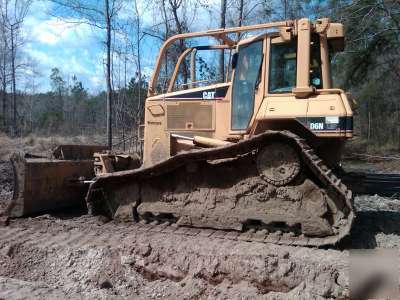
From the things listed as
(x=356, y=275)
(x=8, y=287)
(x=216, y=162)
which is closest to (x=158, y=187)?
(x=216, y=162)

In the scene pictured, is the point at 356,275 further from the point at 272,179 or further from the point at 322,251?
the point at 272,179

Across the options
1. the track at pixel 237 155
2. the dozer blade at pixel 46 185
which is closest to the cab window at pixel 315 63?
the track at pixel 237 155

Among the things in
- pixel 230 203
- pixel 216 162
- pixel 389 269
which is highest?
pixel 216 162

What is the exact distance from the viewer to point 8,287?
502 cm

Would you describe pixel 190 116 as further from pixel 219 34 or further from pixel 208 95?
pixel 219 34

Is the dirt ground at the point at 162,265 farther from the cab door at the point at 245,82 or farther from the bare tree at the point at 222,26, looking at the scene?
the bare tree at the point at 222,26

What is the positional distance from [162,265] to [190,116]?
2435mm

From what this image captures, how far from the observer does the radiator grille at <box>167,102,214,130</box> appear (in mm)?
7047

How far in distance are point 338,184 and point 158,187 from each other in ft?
8.47

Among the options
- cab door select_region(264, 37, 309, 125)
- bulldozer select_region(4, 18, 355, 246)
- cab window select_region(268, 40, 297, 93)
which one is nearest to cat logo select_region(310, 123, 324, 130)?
bulldozer select_region(4, 18, 355, 246)

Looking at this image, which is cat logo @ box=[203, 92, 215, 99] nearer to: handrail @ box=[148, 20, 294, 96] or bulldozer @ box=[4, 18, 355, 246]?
bulldozer @ box=[4, 18, 355, 246]

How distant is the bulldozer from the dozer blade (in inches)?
1.3

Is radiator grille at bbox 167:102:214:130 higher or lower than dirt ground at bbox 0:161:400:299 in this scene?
higher

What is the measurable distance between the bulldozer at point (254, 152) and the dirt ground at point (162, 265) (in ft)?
1.32
